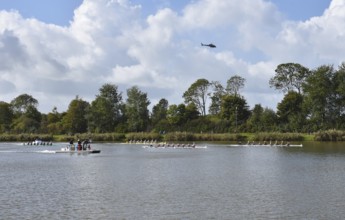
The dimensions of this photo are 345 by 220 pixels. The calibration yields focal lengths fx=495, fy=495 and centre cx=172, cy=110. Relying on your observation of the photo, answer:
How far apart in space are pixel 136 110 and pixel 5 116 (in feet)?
146

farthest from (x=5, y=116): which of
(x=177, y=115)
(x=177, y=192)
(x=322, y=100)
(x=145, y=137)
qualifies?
(x=177, y=192)

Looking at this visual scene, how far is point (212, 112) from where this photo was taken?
117 meters

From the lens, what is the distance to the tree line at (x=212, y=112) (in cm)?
8862

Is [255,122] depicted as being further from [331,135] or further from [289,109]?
[331,135]

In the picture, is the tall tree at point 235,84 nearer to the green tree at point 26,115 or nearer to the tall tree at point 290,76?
the tall tree at point 290,76

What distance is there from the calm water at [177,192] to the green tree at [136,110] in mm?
74481

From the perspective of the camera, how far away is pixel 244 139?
292ft

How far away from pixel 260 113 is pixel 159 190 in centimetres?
7607

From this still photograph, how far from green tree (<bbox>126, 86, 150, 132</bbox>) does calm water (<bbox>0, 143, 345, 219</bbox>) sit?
244 ft

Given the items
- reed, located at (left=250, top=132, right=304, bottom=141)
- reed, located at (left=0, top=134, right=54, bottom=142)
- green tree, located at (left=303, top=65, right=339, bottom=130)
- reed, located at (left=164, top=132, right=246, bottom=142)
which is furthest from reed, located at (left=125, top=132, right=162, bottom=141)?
green tree, located at (left=303, top=65, right=339, bottom=130)

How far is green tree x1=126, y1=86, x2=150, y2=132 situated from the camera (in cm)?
11456

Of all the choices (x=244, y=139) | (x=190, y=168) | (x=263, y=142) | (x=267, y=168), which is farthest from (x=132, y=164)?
(x=244, y=139)

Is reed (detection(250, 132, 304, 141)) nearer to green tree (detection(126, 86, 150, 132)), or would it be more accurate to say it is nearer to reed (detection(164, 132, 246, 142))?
reed (detection(164, 132, 246, 142))

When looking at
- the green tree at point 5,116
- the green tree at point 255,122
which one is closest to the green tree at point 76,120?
the green tree at point 5,116
